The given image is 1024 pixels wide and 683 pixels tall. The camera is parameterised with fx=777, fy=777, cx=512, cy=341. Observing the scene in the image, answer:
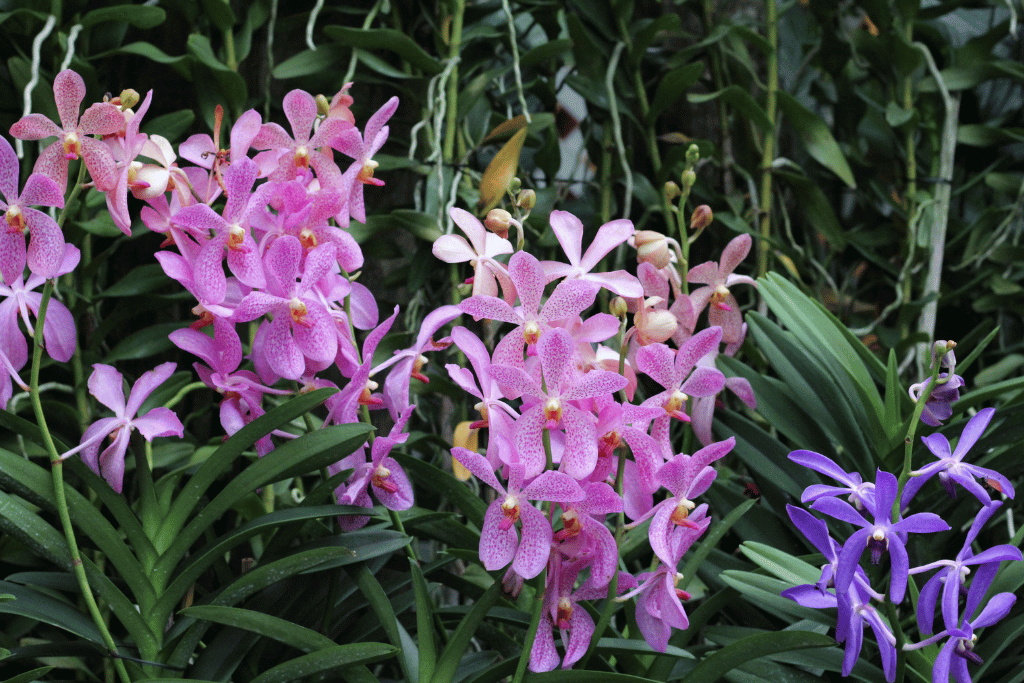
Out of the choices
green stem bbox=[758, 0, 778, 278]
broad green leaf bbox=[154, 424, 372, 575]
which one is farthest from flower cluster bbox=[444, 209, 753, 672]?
green stem bbox=[758, 0, 778, 278]

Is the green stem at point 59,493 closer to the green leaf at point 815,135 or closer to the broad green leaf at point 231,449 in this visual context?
the broad green leaf at point 231,449

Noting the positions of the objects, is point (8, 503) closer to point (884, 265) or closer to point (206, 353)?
point (206, 353)

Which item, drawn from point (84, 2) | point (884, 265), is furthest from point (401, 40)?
point (884, 265)

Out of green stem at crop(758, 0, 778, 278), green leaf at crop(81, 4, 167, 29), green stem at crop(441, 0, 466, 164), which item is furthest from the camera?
green stem at crop(758, 0, 778, 278)

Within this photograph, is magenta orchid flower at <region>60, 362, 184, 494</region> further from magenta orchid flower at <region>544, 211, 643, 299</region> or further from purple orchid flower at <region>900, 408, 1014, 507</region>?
purple orchid flower at <region>900, 408, 1014, 507</region>

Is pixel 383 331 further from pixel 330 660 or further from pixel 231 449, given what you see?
pixel 330 660

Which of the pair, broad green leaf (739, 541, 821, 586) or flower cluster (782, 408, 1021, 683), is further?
broad green leaf (739, 541, 821, 586)
